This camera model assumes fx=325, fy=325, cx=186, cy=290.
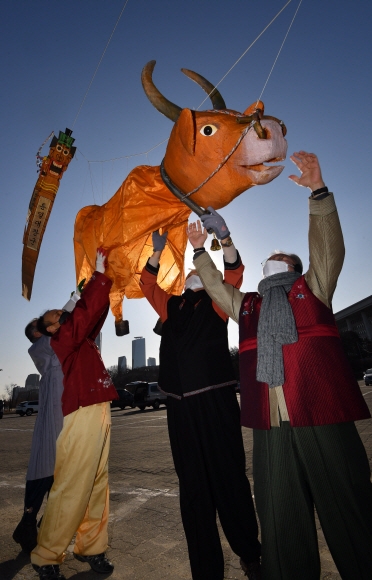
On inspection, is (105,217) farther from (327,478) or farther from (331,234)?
(327,478)

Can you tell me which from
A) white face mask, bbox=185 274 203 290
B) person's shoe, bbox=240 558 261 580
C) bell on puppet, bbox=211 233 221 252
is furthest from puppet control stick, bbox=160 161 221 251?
person's shoe, bbox=240 558 261 580

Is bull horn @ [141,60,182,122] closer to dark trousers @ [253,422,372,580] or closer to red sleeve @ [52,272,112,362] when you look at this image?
red sleeve @ [52,272,112,362]

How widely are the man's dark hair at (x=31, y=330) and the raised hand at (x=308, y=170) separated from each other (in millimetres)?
2709

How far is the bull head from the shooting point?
6.45ft

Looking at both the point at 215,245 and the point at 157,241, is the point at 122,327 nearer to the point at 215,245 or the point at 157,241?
the point at 157,241

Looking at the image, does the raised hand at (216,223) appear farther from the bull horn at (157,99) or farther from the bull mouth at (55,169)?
the bull mouth at (55,169)

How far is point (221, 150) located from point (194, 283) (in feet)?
3.18

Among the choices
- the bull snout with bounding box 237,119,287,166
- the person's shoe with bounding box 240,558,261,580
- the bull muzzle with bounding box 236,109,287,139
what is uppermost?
the bull muzzle with bounding box 236,109,287,139

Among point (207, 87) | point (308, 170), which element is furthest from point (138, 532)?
point (207, 87)

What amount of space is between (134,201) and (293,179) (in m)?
1.19

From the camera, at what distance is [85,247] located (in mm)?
2852

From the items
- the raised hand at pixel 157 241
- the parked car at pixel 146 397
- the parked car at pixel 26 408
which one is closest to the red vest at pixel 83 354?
the raised hand at pixel 157 241

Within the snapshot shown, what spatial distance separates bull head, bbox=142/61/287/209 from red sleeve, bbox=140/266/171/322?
2.29 ft

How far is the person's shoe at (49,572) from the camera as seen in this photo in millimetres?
2043
